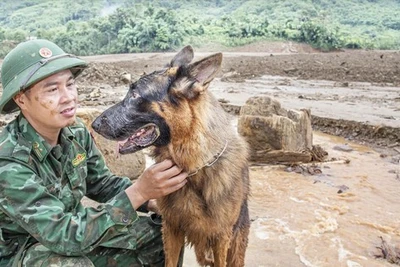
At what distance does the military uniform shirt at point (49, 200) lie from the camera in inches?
92.5

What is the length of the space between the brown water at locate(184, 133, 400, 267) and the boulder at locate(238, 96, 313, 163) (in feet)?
0.79

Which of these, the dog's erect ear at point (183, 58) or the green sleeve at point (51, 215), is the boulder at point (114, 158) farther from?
the green sleeve at point (51, 215)

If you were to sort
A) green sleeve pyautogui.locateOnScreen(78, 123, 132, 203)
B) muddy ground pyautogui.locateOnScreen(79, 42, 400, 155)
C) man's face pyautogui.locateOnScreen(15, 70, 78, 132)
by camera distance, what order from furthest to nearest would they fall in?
muddy ground pyautogui.locateOnScreen(79, 42, 400, 155), green sleeve pyautogui.locateOnScreen(78, 123, 132, 203), man's face pyautogui.locateOnScreen(15, 70, 78, 132)

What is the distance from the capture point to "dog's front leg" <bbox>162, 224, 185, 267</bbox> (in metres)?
3.05

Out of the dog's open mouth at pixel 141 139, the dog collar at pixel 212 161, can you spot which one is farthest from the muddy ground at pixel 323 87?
the dog's open mouth at pixel 141 139

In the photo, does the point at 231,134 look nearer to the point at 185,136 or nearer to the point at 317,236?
the point at 185,136

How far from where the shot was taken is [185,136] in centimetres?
267

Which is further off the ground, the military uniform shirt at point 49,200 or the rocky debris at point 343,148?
the military uniform shirt at point 49,200

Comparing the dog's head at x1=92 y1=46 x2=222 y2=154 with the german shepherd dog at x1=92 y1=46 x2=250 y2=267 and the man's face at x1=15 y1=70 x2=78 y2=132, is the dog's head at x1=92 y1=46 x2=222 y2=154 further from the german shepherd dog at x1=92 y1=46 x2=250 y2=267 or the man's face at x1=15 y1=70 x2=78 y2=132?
the man's face at x1=15 y1=70 x2=78 y2=132

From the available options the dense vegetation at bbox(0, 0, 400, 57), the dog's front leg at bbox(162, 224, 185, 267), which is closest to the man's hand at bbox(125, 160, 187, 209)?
the dog's front leg at bbox(162, 224, 185, 267)

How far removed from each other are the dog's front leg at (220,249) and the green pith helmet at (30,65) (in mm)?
1493

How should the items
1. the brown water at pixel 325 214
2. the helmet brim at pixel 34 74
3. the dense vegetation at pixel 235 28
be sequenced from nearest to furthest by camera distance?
1. the helmet brim at pixel 34 74
2. the brown water at pixel 325 214
3. the dense vegetation at pixel 235 28

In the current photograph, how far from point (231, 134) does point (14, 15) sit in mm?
56766

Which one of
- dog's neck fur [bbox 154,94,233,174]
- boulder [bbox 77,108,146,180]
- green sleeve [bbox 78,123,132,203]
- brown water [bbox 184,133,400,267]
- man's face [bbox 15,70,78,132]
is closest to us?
man's face [bbox 15,70,78,132]
